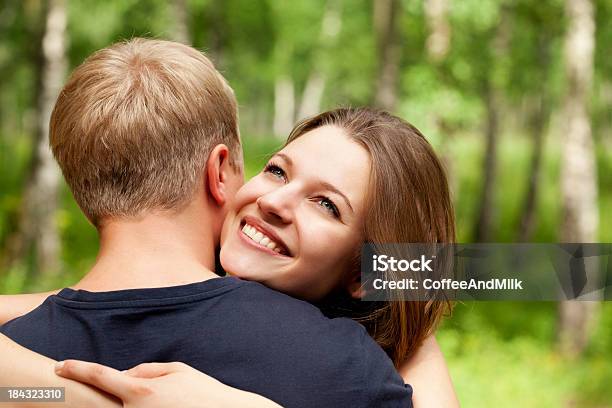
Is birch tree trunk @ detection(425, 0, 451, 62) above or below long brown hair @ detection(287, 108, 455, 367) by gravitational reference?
above

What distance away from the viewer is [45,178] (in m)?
10.2

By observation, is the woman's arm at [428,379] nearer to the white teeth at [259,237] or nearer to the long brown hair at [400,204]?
the long brown hair at [400,204]

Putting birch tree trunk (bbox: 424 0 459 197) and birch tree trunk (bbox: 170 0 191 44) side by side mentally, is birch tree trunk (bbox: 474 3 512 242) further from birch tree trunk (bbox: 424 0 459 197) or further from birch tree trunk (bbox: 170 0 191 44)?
birch tree trunk (bbox: 170 0 191 44)

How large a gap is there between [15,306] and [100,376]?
63cm

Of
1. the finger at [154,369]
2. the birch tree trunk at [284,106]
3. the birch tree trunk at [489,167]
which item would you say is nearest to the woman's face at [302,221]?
the finger at [154,369]

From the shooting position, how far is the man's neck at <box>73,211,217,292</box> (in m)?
1.74

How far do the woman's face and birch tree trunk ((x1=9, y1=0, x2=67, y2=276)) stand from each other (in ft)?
27.6

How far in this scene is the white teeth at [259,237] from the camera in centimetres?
201

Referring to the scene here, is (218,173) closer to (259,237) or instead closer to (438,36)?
(259,237)

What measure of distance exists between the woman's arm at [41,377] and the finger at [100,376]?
17mm

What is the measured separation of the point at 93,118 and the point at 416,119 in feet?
30.0

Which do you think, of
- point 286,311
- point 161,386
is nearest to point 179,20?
point 286,311

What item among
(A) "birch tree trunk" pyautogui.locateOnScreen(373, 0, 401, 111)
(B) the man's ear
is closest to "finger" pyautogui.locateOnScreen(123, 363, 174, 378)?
(B) the man's ear

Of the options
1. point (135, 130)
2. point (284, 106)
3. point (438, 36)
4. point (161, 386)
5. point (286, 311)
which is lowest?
point (161, 386)
